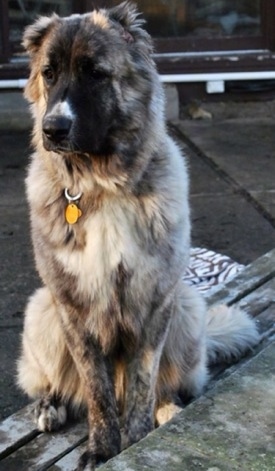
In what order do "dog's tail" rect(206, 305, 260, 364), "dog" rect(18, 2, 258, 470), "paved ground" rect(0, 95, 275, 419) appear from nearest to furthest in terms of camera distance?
"dog" rect(18, 2, 258, 470) → "dog's tail" rect(206, 305, 260, 364) → "paved ground" rect(0, 95, 275, 419)

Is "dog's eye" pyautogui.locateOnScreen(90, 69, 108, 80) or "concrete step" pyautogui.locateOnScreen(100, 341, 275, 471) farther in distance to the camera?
"dog's eye" pyautogui.locateOnScreen(90, 69, 108, 80)

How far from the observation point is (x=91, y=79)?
324 centimetres

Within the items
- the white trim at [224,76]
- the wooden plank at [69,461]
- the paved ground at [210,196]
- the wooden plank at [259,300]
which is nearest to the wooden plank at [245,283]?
the wooden plank at [259,300]

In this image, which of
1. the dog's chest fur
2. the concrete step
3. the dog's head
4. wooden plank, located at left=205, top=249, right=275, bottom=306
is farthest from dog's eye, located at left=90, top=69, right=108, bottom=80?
wooden plank, located at left=205, top=249, right=275, bottom=306

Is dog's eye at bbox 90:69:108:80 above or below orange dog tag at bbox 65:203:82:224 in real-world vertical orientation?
above

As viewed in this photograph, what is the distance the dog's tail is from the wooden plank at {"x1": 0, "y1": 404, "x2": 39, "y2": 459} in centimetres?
80

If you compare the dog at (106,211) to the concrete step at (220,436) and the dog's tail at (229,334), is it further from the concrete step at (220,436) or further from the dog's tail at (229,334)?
the dog's tail at (229,334)

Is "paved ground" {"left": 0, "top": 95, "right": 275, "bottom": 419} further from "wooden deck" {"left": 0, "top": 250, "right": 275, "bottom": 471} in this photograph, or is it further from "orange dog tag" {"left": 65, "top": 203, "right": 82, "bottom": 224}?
"orange dog tag" {"left": 65, "top": 203, "right": 82, "bottom": 224}

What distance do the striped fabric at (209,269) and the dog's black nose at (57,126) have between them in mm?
1869

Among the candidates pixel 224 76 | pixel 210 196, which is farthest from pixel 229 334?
pixel 224 76

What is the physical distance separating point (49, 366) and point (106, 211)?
0.68 m

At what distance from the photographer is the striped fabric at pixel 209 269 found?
494 centimetres

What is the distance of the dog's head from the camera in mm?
3178

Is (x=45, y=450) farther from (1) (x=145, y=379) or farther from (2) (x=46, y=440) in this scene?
(1) (x=145, y=379)
